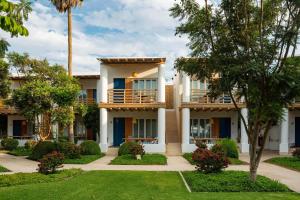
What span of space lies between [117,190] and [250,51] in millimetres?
6273

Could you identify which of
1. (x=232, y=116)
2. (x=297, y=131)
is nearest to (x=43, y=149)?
(x=232, y=116)

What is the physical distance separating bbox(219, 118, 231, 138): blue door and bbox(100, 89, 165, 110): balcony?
5.89 meters

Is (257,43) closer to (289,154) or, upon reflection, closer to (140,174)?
(140,174)

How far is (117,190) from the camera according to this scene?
39.5 feet

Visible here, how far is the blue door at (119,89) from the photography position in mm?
29130

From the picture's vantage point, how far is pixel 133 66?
30.5m

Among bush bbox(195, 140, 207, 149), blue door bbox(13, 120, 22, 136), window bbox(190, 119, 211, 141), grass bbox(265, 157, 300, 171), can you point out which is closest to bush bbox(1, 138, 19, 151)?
blue door bbox(13, 120, 22, 136)

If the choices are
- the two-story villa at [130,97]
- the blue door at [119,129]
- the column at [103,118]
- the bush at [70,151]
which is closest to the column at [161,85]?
the two-story villa at [130,97]

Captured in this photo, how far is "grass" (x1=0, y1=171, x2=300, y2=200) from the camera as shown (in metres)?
10.9

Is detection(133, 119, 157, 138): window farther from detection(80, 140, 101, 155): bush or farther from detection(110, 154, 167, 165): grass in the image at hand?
detection(110, 154, 167, 165): grass

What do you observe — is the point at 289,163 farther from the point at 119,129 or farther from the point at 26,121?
the point at 26,121

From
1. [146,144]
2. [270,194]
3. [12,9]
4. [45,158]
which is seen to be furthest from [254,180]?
[146,144]

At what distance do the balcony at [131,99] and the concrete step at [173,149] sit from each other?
11.2 ft

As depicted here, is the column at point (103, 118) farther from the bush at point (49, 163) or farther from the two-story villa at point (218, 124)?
the bush at point (49, 163)
